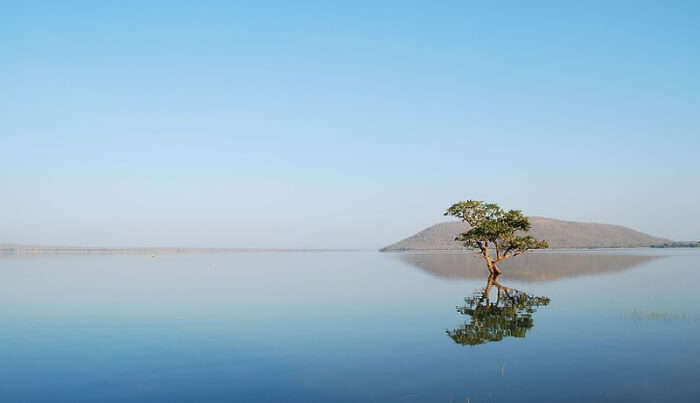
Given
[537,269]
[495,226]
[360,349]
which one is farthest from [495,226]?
[360,349]

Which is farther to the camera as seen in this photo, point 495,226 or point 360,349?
point 495,226

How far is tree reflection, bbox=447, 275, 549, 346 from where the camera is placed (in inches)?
1263

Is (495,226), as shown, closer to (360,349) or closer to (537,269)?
(537,269)

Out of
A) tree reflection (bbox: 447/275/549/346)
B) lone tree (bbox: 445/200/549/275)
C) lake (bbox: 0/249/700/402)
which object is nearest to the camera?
lake (bbox: 0/249/700/402)

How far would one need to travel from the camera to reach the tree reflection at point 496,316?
3208cm

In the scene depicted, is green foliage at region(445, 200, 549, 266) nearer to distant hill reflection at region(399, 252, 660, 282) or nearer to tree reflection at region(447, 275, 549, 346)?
distant hill reflection at region(399, 252, 660, 282)

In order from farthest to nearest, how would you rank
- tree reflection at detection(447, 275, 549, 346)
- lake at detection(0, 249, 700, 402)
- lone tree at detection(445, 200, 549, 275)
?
lone tree at detection(445, 200, 549, 275) < tree reflection at detection(447, 275, 549, 346) < lake at detection(0, 249, 700, 402)

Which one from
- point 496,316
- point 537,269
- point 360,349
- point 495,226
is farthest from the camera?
point 537,269

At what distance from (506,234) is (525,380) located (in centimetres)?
5697

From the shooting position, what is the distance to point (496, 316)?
39.4 metres

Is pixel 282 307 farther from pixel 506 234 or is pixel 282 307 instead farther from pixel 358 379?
pixel 506 234

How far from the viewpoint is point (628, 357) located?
25.6 m

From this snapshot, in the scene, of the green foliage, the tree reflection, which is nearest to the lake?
the tree reflection

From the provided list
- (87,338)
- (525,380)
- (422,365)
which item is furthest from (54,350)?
(525,380)
